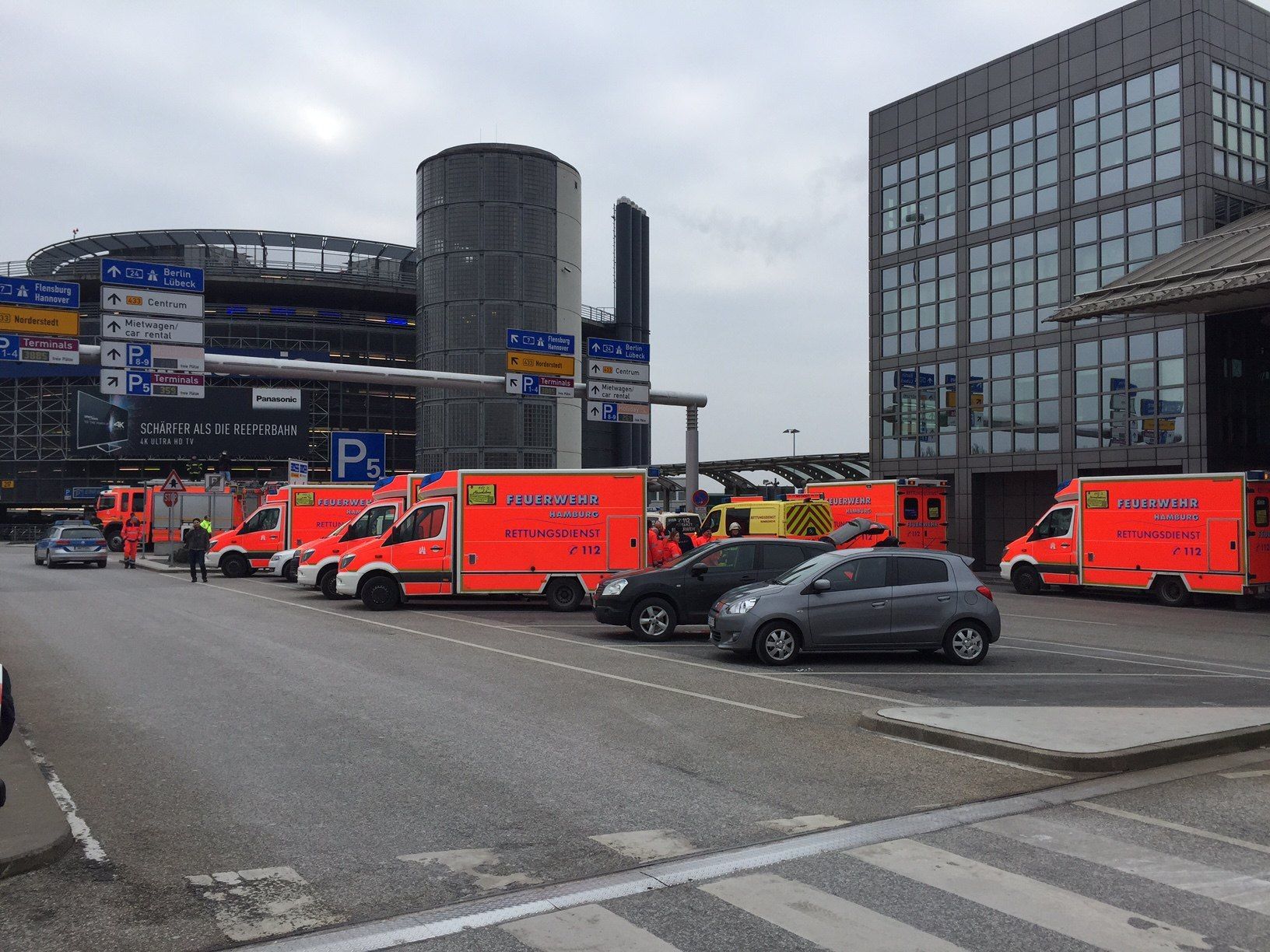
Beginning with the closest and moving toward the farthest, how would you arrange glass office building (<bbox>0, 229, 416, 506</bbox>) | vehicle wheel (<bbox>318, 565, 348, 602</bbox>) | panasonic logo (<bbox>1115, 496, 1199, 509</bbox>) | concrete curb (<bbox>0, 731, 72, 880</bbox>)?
1. concrete curb (<bbox>0, 731, 72, 880</bbox>)
2. panasonic logo (<bbox>1115, 496, 1199, 509</bbox>)
3. vehicle wheel (<bbox>318, 565, 348, 602</bbox>)
4. glass office building (<bbox>0, 229, 416, 506</bbox>)

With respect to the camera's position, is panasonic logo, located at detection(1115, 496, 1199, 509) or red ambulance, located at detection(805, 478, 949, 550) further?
red ambulance, located at detection(805, 478, 949, 550)

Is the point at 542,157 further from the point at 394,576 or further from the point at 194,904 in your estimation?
the point at 194,904

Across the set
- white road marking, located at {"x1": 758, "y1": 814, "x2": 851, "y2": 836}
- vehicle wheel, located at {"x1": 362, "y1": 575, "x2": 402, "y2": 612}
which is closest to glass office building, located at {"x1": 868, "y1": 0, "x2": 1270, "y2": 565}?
vehicle wheel, located at {"x1": 362, "y1": 575, "x2": 402, "y2": 612}

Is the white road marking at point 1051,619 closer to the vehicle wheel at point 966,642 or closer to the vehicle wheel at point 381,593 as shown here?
the vehicle wheel at point 966,642

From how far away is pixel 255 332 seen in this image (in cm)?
7619

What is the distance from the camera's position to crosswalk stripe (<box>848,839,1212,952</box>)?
4555mm

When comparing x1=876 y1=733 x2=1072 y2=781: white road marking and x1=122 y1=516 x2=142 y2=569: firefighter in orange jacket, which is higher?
x1=122 y1=516 x2=142 y2=569: firefighter in orange jacket

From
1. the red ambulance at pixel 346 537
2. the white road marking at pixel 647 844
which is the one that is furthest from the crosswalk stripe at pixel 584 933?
the red ambulance at pixel 346 537

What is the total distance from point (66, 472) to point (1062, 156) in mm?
66147

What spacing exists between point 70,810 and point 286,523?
2659cm

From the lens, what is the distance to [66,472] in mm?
72875

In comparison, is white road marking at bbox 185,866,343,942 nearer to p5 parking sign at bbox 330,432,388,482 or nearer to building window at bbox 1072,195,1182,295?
building window at bbox 1072,195,1182,295

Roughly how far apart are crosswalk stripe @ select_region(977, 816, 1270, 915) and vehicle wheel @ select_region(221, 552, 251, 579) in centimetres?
2996

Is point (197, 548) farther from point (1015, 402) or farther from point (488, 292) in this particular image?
point (488, 292)
